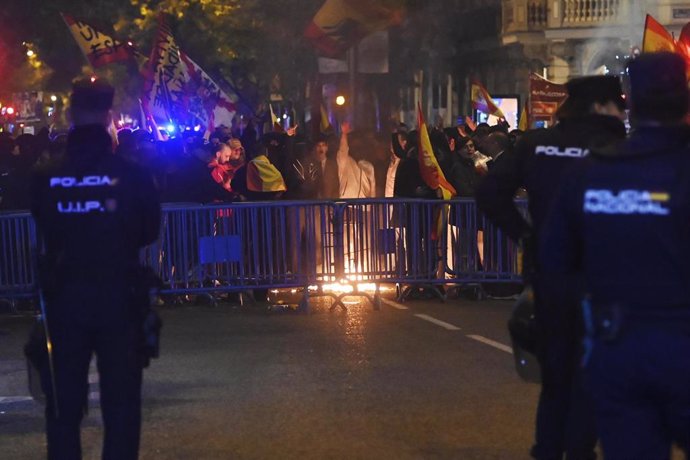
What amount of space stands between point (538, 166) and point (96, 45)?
1555cm

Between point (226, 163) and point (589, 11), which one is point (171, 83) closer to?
point (226, 163)

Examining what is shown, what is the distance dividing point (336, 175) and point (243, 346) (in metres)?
5.65

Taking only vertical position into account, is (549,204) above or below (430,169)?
above

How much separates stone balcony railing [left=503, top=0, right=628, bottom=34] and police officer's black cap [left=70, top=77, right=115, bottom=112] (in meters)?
34.3

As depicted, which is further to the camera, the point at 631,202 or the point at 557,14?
the point at 557,14

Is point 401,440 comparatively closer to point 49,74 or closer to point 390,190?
point 390,190

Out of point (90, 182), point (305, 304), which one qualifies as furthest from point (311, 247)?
point (90, 182)

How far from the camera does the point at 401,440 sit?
8.20 m

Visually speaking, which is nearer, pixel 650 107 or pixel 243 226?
pixel 650 107

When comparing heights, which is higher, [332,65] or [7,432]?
[332,65]

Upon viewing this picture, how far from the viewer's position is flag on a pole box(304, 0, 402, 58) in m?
22.3

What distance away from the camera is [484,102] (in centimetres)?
2338

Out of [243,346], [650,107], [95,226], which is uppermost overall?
[650,107]

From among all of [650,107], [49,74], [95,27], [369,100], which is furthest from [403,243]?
[49,74]
